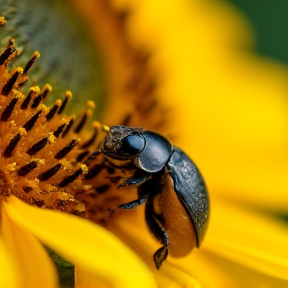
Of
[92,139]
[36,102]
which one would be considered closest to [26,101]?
[36,102]

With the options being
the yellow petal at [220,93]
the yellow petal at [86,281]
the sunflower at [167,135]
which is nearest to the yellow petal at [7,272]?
the sunflower at [167,135]

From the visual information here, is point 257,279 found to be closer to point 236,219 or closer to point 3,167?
point 236,219

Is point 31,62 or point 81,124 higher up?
point 31,62

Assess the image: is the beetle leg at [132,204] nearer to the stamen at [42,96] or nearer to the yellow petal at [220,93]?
the stamen at [42,96]

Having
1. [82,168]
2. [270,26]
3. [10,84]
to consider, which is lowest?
[270,26]

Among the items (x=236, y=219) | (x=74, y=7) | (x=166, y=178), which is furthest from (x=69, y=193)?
(x=74, y=7)

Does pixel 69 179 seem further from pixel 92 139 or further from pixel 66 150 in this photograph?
pixel 92 139

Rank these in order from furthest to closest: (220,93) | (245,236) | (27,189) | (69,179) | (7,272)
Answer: (220,93) → (245,236) → (69,179) → (27,189) → (7,272)
